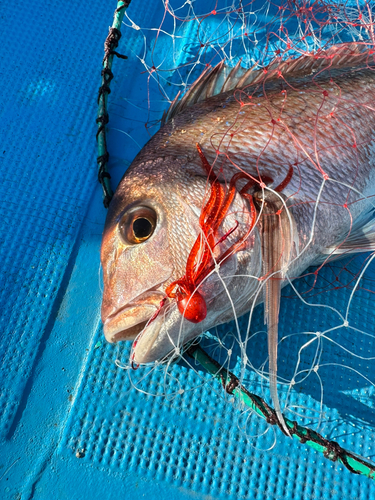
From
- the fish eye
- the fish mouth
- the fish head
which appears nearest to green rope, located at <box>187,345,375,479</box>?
the fish head

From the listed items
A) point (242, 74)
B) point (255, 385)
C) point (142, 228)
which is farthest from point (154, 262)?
point (242, 74)

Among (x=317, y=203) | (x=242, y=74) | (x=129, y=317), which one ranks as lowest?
(x=129, y=317)

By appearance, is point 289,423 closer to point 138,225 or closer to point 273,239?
point 273,239

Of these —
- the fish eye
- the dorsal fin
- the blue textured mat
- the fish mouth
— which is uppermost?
the dorsal fin

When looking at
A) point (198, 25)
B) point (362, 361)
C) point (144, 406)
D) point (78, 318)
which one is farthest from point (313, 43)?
point (144, 406)

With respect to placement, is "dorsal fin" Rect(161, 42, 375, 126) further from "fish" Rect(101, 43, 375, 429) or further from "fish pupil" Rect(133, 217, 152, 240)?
"fish pupil" Rect(133, 217, 152, 240)

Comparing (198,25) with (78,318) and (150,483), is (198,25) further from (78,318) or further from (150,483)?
(150,483)
